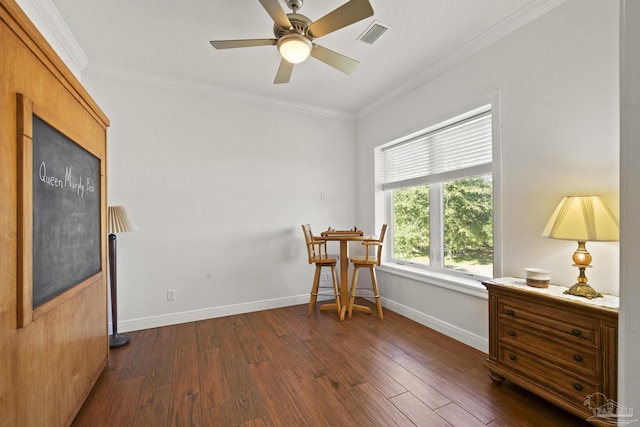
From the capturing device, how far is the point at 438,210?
314 cm

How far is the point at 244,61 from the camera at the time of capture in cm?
282

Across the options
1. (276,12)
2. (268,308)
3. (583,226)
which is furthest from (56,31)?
(583,226)

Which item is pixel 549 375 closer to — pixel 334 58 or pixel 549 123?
pixel 549 123

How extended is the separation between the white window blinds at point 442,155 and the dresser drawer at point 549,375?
1502 mm

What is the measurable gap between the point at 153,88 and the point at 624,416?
4.09 meters

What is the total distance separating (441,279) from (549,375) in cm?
120

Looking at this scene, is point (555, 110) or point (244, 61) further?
point (244, 61)

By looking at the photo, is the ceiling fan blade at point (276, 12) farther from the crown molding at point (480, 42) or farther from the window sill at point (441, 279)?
the window sill at point (441, 279)

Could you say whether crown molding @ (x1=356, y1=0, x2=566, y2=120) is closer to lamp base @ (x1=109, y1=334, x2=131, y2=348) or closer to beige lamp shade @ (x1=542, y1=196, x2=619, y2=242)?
beige lamp shade @ (x1=542, y1=196, x2=619, y2=242)

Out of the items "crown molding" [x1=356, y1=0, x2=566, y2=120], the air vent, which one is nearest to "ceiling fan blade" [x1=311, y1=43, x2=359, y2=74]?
the air vent

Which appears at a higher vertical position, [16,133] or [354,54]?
[354,54]

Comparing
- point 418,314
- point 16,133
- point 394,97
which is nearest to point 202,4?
point 16,133

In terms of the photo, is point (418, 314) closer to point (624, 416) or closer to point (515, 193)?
point (515, 193)

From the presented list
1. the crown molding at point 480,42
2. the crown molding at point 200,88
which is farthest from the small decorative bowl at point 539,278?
the crown molding at point 200,88
